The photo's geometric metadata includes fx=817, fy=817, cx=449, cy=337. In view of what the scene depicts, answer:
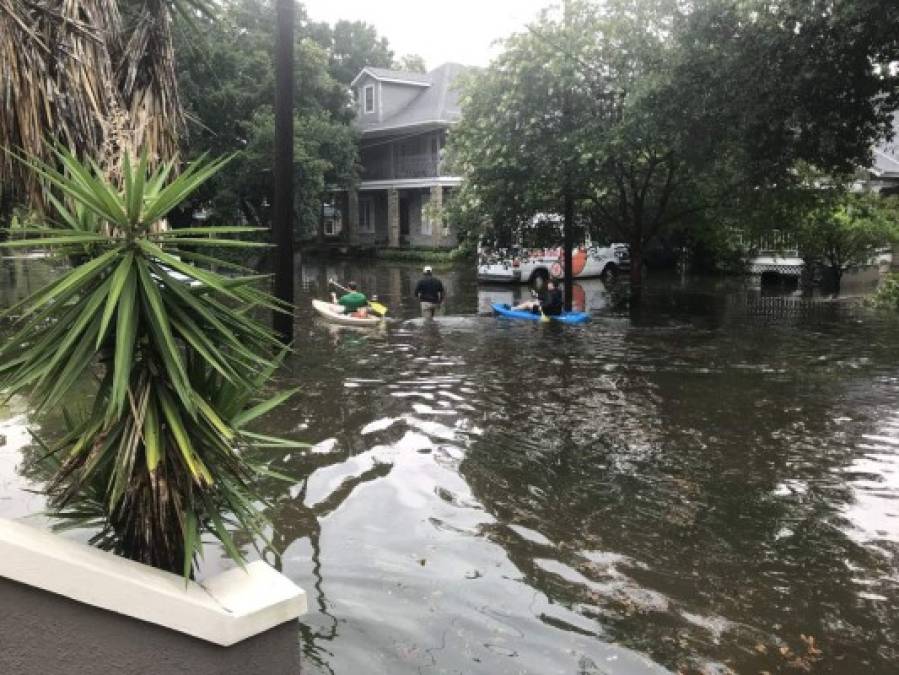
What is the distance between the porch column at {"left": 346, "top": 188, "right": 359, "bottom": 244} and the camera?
47500mm

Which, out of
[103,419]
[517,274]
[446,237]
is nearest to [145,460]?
[103,419]

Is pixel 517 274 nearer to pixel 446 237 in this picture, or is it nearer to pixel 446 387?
pixel 446 237

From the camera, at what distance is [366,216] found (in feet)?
169

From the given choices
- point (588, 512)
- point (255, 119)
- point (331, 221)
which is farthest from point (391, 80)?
point (588, 512)

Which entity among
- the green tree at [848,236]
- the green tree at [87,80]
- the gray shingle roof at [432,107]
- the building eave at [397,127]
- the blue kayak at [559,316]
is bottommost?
the blue kayak at [559,316]

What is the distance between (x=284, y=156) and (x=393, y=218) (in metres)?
36.9

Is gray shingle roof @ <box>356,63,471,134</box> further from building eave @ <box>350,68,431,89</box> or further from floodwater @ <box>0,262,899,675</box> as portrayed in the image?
floodwater @ <box>0,262,899,675</box>

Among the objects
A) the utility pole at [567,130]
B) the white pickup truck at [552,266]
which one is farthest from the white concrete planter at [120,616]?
the white pickup truck at [552,266]

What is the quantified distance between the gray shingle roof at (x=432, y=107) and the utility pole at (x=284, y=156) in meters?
33.4

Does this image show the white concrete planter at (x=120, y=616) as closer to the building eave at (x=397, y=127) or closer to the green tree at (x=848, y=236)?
the green tree at (x=848, y=236)

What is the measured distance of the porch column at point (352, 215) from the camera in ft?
156

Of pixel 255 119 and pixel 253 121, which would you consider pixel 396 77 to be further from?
pixel 255 119

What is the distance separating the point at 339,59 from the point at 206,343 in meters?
52.4

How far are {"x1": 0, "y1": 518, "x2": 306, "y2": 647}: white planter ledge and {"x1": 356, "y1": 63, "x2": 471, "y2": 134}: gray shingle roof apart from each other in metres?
39.3
